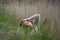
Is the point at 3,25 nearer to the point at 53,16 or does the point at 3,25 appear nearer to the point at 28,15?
the point at 53,16

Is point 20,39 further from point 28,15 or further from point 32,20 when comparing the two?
point 28,15

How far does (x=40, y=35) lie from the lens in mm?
3793

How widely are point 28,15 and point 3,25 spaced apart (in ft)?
4.60

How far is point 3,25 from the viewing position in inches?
147

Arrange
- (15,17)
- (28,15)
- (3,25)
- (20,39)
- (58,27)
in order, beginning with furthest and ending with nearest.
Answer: (28,15) < (15,17) < (58,27) < (3,25) < (20,39)

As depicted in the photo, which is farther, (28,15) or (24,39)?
(28,15)

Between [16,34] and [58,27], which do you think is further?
[58,27]

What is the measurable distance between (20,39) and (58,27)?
0.79m

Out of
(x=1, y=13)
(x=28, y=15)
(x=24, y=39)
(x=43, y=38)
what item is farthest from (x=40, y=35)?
(x=28, y=15)

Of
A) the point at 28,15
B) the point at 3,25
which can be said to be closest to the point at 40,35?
the point at 3,25

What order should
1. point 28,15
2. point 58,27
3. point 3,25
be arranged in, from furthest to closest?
point 28,15 → point 58,27 → point 3,25

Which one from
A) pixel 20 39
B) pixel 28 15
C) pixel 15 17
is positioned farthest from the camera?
pixel 28 15

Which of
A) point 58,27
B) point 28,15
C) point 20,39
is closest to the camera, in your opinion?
point 20,39

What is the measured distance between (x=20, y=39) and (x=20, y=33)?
148 mm
